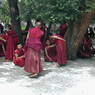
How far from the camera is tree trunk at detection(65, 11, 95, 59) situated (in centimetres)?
844

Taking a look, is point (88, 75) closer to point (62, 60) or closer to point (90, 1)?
point (62, 60)

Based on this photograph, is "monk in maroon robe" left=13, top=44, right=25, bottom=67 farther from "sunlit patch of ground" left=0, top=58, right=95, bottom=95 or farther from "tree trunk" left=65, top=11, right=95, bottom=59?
"tree trunk" left=65, top=11, right=95, bottom=59

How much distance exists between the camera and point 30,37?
6.61 meters

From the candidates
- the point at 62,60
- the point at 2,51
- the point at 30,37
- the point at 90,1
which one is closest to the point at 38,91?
the point at 30,37

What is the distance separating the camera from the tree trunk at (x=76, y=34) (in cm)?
844

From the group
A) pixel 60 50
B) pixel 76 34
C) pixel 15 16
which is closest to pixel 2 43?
pixel 15 16

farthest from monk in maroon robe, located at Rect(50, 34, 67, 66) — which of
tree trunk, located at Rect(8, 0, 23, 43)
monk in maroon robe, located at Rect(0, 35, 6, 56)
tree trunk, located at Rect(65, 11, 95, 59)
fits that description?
tree trunk, located at Rect(8, 0, 23, 43)

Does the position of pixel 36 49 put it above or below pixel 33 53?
above

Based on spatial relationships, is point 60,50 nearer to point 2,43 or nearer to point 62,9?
point 62,9

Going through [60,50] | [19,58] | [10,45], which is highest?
[10,45]

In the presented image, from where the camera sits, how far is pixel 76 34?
341 inches

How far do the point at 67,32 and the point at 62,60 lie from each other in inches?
49.5

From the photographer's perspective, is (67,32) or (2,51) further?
(2,51)

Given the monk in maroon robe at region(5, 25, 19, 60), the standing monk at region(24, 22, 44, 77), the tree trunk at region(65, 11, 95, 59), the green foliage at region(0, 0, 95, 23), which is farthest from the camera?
the monk in maroon robe at region(5, 25, 19, 60)
